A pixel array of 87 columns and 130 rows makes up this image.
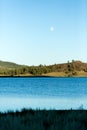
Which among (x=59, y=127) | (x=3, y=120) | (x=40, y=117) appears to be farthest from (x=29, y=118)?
(x=59, y=127)

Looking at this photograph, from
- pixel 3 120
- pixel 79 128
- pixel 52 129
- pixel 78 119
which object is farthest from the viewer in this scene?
pixel 78 119

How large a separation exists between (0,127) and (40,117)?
229 cm

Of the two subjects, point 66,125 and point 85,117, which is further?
point 85,117

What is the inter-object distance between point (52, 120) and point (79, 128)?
1578 mm

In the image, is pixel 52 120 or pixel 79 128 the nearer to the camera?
pixel 79 128

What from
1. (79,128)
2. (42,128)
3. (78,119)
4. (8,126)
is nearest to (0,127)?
(8,126)

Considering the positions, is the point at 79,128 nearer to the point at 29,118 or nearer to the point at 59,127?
the point at 59,127

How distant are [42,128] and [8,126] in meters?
0.73

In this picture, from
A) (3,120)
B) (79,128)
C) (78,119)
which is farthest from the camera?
(78,119)

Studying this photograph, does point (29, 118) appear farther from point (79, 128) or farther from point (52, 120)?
point (79, 128)

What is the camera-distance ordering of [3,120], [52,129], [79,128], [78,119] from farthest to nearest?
[78,119], [3,120], [79,128], [52,129]

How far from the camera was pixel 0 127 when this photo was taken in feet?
31.9

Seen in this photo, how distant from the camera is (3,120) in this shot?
423 inches

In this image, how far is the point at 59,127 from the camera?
9.78 m
